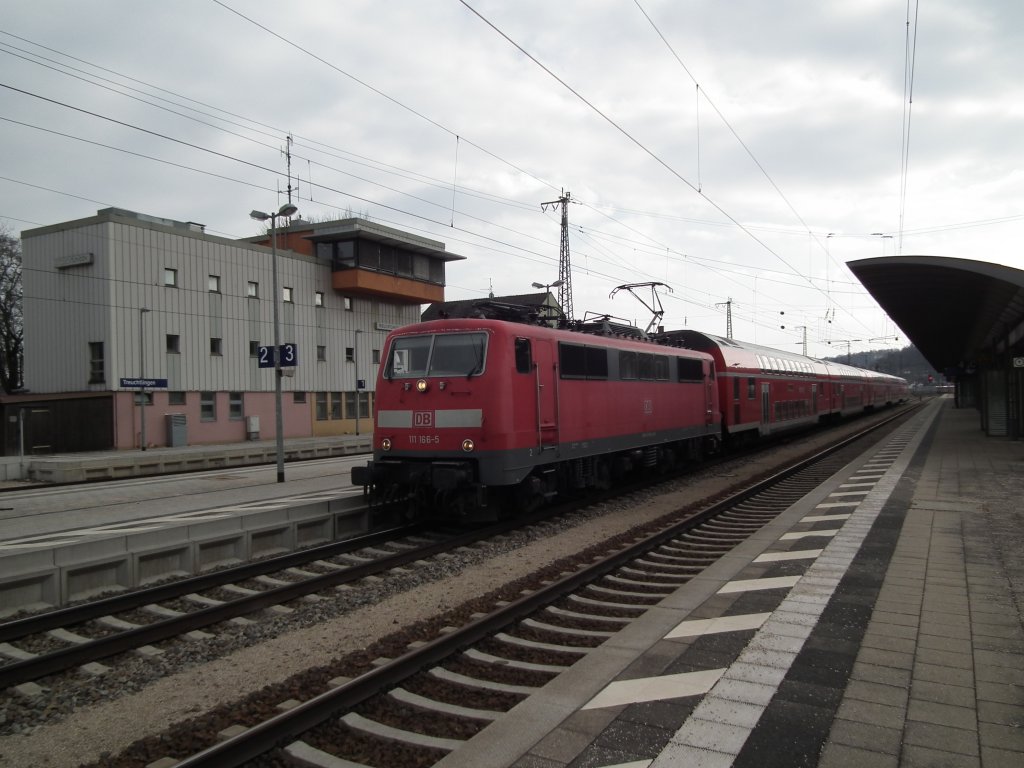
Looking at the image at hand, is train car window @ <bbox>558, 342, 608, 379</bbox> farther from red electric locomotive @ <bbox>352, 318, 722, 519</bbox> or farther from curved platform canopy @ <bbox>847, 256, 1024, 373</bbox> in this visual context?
curved platform canopy @ <bbox>847, 256, 1024, 373</bbox>

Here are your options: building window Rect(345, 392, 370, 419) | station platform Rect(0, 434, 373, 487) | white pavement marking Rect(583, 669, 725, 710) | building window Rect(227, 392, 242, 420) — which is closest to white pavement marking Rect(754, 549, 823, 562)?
white pavement marking Rect(583, 669, 725, 710)

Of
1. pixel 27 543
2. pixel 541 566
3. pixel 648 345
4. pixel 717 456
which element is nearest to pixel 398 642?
pixel 541 566

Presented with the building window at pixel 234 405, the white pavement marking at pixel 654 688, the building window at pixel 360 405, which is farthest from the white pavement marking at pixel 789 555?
the building window at pixel 360 405

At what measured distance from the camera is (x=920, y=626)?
5.73 meters

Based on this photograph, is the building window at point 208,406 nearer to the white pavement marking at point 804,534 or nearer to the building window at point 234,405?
the building window at point 234,405

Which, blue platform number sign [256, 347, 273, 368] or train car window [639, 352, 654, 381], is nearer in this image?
train car window [639, 352, 654, 381]

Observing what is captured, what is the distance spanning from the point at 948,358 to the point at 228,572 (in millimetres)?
53564

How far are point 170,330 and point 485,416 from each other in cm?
2458

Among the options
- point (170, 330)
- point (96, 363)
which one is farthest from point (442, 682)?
point (170, 330)

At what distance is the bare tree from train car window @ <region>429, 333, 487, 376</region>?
37192 millimetres

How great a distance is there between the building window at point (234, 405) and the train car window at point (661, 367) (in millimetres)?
23307

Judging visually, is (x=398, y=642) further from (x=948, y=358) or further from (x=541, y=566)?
(x=948, y=358)

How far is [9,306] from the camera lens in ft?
129

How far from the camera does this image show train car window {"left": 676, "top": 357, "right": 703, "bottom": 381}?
17.5m
